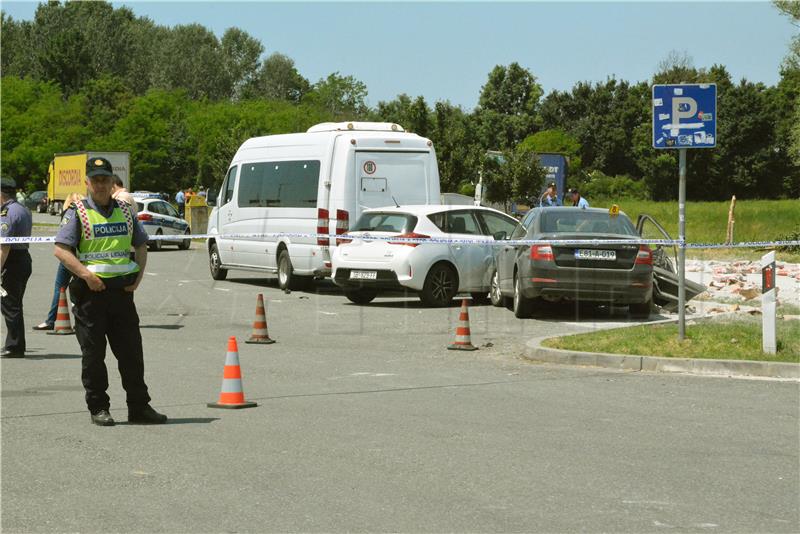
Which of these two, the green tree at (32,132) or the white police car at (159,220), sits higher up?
the green tree at (32,132)

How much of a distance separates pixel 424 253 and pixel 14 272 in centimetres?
751

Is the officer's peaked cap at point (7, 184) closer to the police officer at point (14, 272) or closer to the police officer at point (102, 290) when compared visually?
the police officer at point (14, 272)

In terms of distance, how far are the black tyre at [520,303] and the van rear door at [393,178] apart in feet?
16.4

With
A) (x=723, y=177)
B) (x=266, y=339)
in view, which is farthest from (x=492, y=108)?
(x=266, y=339)

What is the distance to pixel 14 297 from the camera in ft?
42.8

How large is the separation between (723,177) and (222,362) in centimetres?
7556

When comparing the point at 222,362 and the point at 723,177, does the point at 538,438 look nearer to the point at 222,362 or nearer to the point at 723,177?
the point at 222,362

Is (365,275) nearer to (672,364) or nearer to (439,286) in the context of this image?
(439,286)

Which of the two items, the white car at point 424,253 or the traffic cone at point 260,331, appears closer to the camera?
the traffic cone at point 260,331

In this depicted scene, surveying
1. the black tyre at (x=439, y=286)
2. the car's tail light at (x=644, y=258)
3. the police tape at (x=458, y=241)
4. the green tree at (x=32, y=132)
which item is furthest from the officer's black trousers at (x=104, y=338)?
the green tree at (x=32, y=132)

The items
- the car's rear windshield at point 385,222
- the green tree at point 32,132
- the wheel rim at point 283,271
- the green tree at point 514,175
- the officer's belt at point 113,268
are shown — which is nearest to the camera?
the officer's belt at point 113,268

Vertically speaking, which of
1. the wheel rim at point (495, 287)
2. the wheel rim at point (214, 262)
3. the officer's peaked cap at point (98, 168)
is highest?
the officer's peaked cap at point (98, 168)

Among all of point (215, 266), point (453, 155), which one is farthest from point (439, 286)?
point (453, 155)

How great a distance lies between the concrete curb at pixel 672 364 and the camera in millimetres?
11719
